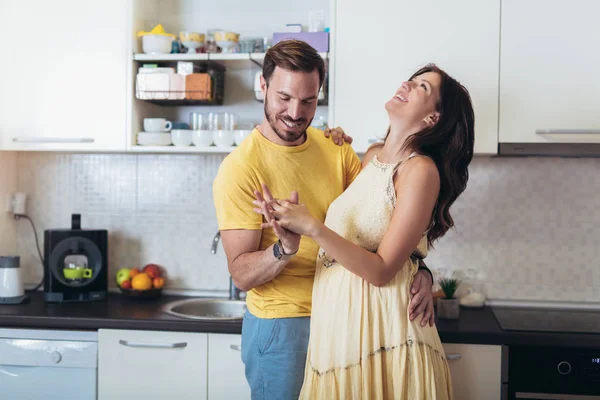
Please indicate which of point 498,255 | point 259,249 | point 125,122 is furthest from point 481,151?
point 125,122

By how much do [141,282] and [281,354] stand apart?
1213 millimetres

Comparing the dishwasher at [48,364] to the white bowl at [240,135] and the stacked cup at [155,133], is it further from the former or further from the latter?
the white bowl at [240,135]

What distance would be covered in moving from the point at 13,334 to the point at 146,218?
793mm

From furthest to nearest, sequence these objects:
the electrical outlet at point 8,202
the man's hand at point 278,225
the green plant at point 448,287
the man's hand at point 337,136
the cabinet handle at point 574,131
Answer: the electrical outlet at point 8,202, the green plant at point 448,287, the cabinet handle at point 574,131, the man's hand at point 337,136, the man's hand at point 278,225

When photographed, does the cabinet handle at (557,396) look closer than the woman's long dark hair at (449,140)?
No

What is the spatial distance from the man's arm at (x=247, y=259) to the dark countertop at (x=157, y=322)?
66 centimetres

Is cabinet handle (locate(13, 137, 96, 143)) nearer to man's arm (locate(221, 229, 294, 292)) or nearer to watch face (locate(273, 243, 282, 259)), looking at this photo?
man's arm (locate(221, 229, 294, 292))

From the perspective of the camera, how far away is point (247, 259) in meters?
1.90

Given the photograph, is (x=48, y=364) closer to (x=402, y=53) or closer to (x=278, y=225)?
(x=278, y=225)

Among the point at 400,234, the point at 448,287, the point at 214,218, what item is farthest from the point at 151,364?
the point at 400,234

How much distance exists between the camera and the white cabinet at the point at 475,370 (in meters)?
2.46

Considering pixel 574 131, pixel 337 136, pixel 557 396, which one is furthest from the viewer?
pixel 574 131

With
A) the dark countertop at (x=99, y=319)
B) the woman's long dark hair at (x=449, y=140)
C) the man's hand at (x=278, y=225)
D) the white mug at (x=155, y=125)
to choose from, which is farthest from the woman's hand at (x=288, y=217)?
the white mug at (x=155, y=125)

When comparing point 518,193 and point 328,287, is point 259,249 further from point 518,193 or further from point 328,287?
point 518,193
